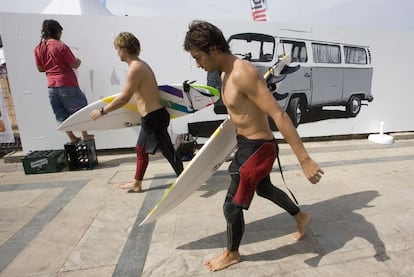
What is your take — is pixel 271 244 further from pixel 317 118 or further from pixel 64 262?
pixel 317 118

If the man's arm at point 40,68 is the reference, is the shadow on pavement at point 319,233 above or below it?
below

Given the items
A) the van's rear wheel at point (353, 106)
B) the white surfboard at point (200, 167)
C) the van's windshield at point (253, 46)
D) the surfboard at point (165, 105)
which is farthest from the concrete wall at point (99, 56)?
the white surfboard at point (200, 167)

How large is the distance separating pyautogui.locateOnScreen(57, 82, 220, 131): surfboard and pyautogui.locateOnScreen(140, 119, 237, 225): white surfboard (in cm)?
171

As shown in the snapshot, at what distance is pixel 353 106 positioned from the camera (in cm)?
627

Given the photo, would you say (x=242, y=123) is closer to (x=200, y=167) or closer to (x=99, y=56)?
(x=200, y=167)

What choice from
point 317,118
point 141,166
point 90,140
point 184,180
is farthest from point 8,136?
point 317,118

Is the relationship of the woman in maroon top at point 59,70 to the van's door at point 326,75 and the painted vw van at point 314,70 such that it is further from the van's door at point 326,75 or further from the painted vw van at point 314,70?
the van's door at point 326,75

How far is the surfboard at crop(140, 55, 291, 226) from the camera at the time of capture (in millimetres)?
2305

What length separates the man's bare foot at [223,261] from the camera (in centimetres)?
213

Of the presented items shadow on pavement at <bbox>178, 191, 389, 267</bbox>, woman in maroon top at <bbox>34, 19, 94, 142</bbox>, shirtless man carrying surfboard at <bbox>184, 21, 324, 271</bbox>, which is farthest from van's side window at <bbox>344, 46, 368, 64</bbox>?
woman in maroon top at <bbox>34, 19, 94, 142</bbox>

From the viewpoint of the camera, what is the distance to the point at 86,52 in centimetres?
498

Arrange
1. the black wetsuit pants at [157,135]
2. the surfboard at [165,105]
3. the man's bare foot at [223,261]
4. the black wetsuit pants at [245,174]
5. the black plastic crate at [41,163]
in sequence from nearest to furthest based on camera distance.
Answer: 1. the black wetsuit pants at [245,174]
2. the man's bare foot at [223,261]
3. the black wetsuit pants at [157,135]
4. the surfboard at [165,105]
5. the black plastic crate at [41,163]

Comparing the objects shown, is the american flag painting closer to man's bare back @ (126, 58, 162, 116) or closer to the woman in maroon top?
the woman in maroon top

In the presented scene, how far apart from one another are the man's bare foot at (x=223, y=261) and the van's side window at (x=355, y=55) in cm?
527
